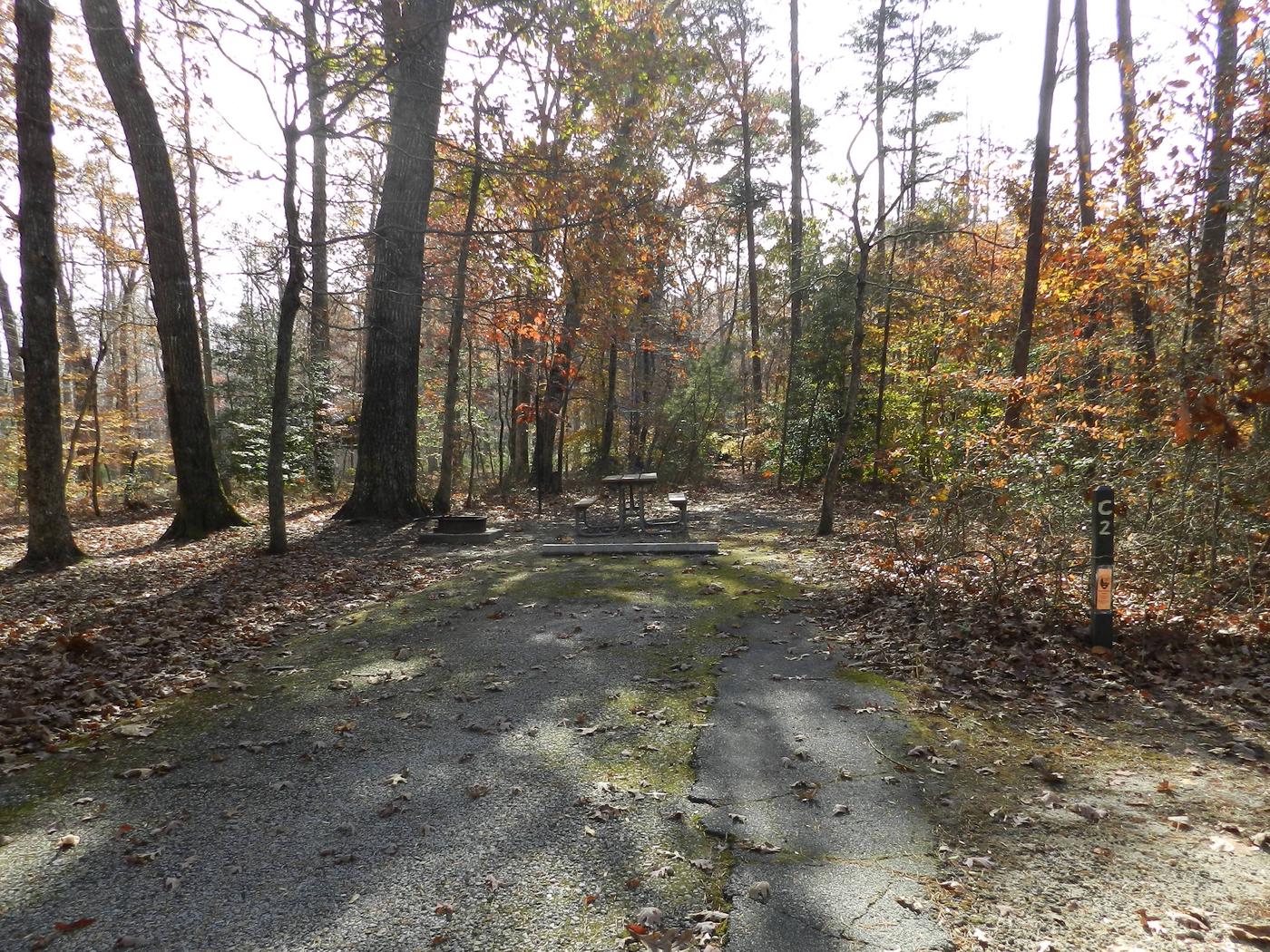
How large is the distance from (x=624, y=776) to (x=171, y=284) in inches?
409

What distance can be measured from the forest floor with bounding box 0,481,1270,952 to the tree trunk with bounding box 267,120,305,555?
2.26 m

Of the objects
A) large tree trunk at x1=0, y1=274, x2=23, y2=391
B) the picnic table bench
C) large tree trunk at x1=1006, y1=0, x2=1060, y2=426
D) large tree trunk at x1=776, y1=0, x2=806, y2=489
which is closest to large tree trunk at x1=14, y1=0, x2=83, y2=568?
the picnic table bench

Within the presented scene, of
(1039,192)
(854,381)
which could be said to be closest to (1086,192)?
(1039,192)

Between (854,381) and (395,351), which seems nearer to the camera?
(854,381)

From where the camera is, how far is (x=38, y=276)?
8281mm

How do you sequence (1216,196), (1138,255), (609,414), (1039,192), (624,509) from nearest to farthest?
(1216,196), (1138,255), (624,509), (1039,192), (609,414)

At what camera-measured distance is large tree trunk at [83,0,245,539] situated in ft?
31.4

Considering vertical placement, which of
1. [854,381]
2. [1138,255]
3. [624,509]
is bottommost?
[624,509]

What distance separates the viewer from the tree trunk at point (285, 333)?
8.23 metres

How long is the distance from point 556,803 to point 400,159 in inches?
444

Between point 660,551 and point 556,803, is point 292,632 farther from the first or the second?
point 660,551

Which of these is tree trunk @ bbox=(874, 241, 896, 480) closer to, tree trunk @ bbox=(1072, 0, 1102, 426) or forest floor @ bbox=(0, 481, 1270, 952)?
tree trunk @ bbox=(1072, 0, 1102, 426)

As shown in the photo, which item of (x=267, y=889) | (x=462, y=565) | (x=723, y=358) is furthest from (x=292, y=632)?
(x=723, y=358)

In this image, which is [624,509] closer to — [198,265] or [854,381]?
[854,381]
